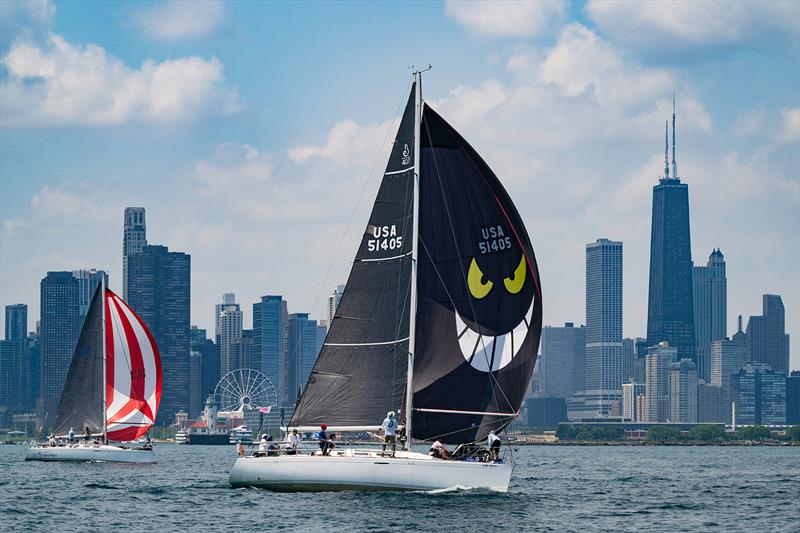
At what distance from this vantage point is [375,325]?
4388 cm

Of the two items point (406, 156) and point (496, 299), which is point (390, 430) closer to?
point (496, 299)

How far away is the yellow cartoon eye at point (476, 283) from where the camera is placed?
144ft

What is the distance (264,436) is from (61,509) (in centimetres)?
650

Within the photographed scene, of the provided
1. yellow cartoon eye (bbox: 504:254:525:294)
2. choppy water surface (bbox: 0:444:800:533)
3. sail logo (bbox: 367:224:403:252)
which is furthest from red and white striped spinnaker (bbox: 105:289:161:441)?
yellow cartoon eye (bbox: 504:254:525:294)

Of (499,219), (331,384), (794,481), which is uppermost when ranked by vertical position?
(499,219)

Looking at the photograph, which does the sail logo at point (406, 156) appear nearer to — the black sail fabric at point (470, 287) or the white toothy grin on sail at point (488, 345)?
the black sail fabric at point (470, 287)

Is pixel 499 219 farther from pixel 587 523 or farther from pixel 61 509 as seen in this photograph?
pixel 61 509

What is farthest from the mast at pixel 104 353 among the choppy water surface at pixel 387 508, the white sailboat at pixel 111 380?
the choppy water surface at pixel 387 508

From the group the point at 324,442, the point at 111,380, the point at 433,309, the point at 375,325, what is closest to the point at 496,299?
the point at 433,309

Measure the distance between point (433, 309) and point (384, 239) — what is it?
265 centimetres

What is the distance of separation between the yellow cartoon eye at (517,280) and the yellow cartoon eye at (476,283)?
0.56m

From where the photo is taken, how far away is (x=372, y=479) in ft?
135

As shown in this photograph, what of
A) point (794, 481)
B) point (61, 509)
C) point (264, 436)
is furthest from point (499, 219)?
point (794, 481)

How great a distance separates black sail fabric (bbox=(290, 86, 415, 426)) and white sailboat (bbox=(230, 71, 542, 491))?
3 cm
